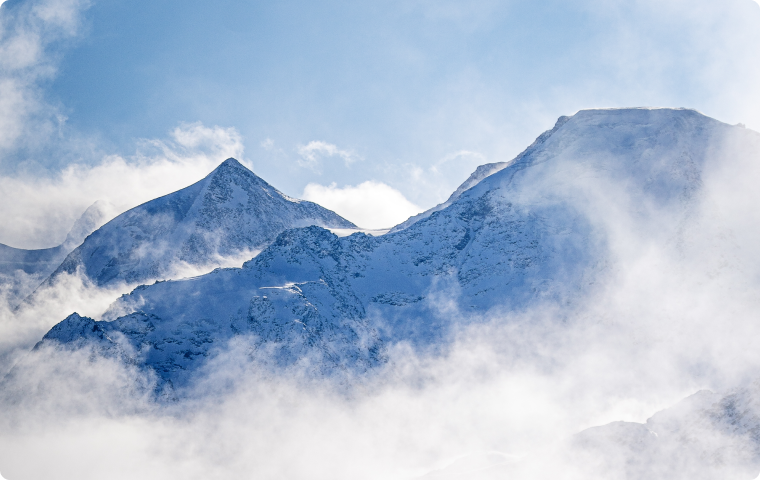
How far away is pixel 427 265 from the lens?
186000 mm

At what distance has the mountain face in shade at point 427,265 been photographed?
148875 mm

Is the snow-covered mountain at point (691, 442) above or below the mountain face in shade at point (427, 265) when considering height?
below

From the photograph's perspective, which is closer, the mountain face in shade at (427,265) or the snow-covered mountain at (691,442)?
the snow-covered mountain at (691,442)

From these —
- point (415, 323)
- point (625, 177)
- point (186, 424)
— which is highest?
point (625, 177)

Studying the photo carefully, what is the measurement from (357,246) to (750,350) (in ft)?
316

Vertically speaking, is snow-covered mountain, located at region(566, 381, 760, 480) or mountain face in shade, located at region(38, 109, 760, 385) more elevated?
mountain face in shade, located at region(38, 109, 760, 385)

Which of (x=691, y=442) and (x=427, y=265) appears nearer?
(x=691, y=442)

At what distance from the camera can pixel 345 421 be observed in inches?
5546

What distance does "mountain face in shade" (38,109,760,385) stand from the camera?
5861 inches

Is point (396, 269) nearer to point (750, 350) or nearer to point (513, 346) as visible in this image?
point (513, 346)

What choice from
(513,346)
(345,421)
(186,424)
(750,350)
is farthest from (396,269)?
(750,350)

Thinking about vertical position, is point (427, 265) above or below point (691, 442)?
above

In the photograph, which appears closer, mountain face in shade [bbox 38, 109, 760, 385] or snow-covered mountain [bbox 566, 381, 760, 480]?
snow-covered mountain [bbox 566, 381, 760, 480]

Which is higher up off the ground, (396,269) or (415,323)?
(396,269)
